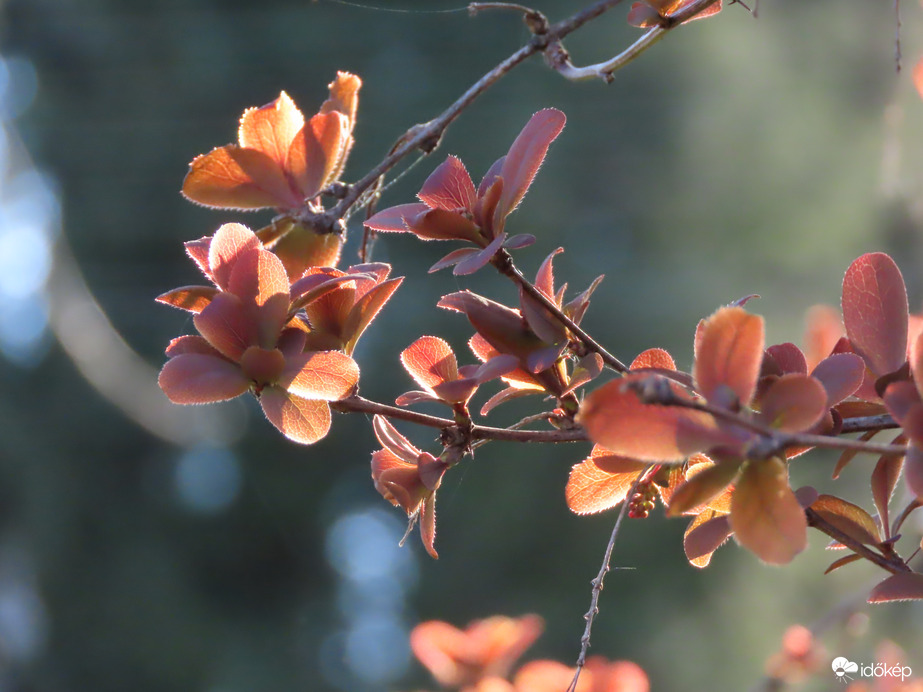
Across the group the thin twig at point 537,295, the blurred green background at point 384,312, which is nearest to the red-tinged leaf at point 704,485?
the thin twig at point 537,295

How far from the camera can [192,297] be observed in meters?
0.46

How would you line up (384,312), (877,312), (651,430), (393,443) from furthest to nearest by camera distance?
(384,312), (393,443), (877,312), (651,430)

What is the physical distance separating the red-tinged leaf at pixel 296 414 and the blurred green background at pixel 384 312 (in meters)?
4.24

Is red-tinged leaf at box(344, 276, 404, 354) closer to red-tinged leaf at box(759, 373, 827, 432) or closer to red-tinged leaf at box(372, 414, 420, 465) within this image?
red-tinged leaf at box(372, 414, 420, 465)

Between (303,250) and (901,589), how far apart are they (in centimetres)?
40

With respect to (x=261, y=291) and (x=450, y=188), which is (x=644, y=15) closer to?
(x=450, y=188)

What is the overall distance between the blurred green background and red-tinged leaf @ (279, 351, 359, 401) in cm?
426

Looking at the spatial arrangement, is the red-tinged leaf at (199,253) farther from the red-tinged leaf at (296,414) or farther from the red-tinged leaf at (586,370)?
the red-tinged leaf at (586,370)

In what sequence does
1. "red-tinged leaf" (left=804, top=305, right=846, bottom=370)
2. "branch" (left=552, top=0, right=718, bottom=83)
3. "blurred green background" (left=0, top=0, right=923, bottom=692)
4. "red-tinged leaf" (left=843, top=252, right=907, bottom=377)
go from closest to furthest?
"red-tinged leaf" (left=843, top=252, right=907, bottom=377)
"branch" (left=552, top=0, right=718, bottom=83)
"red-tinged leaf" (left=804, top=305, right=846, bottom=370)
"blurred green background" (left=0, top=0, right=923, bottom=692)

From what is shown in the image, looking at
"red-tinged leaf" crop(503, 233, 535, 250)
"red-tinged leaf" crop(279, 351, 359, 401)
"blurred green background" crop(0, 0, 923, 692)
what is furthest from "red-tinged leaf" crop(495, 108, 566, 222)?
"blurred green background" crop(0, 0, 923, 692)

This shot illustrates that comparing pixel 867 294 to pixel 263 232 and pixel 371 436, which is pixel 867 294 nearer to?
pixel 263 232

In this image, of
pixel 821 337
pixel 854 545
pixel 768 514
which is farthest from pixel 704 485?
pixel 821 337

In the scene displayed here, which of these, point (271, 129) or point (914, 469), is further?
point (271, 129)

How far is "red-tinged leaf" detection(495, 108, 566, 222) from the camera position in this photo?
0.43 m
